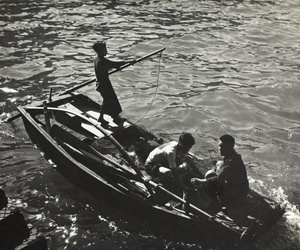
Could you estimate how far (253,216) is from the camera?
6902mm

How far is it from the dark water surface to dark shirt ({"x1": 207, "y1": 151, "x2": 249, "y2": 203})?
48.9 inches

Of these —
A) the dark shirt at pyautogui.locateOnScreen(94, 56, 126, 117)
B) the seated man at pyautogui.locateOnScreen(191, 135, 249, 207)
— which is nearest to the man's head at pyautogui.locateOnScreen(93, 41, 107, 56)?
the dark shirt at pyautogui.locateOnScreen(94, 56, 126, 117)

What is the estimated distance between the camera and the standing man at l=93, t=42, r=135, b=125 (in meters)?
8.46

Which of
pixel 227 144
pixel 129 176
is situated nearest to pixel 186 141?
pixel 227 144

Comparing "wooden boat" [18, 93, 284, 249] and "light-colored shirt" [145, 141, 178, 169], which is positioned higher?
"light-colored shirt" [145, 141, 178, 169]

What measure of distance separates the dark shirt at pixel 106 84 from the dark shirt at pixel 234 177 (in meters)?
3.61

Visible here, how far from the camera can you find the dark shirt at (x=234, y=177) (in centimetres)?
661

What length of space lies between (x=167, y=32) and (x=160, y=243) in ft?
48.0

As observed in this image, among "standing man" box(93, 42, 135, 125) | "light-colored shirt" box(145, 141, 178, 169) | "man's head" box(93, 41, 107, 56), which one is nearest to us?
"light-colored shirt" box(145, 141, 178, 169)

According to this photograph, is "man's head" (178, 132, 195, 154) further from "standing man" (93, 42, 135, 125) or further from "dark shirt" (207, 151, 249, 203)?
"standing man" (93, 42, 135, 125)

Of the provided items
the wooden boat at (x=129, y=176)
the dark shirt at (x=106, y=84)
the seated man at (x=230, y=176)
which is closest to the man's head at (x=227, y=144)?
the seated man at (x=230, y=176)

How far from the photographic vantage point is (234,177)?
21.7 ft

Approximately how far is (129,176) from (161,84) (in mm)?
7553

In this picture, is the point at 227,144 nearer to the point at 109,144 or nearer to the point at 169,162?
the point at 169,162
